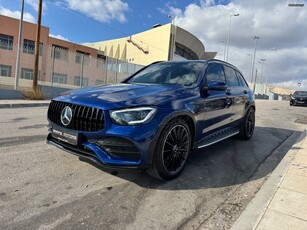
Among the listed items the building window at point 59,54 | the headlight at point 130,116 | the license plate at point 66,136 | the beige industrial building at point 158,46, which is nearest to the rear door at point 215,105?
the headlight at point 130,116

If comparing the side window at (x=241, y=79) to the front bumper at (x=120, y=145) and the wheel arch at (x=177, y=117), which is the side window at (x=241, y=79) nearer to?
the wheel arch at (x=177, y=117)

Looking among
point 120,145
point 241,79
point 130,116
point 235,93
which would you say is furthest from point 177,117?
point 241,79

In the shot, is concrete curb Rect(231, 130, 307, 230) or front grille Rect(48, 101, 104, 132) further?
front grille Rect(48, 101, 104, 132)

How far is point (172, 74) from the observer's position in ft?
15.9

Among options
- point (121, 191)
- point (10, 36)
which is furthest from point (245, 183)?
point (10, 36)

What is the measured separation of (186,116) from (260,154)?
8.74 ft

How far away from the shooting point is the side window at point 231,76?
18.9 ft

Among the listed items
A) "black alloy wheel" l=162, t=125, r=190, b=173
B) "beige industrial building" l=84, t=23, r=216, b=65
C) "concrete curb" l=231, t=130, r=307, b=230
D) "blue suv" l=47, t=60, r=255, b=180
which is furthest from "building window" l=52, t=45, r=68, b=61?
"beige industrial building" l=84, t=23, r=216, b=65

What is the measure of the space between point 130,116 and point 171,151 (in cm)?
89

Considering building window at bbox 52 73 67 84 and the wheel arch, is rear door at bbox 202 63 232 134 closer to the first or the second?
the wheel arch

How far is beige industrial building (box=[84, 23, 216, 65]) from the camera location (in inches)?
2020

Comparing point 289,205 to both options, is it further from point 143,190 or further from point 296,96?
point 296,96

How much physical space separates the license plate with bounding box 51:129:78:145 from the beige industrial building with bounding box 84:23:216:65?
48.2 metres

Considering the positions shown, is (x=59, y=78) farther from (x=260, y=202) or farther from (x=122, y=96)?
(x=260, y=202)
